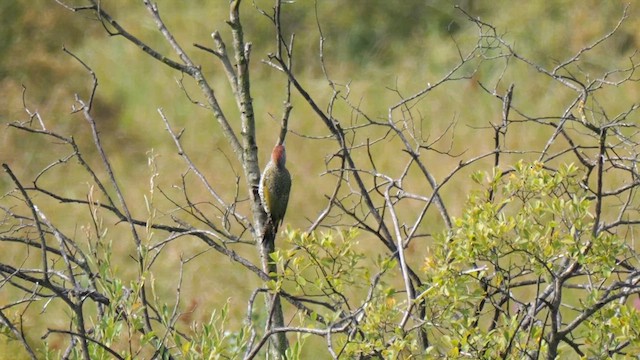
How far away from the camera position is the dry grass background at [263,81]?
9.08 m

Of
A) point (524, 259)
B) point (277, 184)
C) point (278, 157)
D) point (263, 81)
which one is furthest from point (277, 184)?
point (263, 81)

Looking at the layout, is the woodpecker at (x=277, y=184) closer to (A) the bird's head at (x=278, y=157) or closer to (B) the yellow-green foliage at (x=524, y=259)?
(A) the bird's head at (x=278, y=157)

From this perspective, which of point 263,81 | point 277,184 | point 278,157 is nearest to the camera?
point 277,184

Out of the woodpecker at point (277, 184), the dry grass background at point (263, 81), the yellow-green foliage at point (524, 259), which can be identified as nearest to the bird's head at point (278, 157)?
the woodpecker at point (277, 184)

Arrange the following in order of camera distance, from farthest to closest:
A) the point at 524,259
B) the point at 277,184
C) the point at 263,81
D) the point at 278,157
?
the point at 263,81 < the point at 278,157 < the point at 277,184 < the point at 524,259

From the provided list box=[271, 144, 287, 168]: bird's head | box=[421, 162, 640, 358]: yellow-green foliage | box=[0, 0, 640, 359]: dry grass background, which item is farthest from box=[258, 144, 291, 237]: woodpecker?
box=[0, 0, 640, 359]: dry grass background

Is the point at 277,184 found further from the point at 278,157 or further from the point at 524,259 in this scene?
the point at 524,259

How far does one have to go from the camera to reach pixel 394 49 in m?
10.9

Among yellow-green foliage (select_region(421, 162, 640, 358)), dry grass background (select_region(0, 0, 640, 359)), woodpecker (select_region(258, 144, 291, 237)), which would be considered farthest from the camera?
dry grass background (select_region(0, 0, 640, 359))

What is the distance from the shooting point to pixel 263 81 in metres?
10.6

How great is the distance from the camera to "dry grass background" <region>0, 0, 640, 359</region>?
9.08 meters

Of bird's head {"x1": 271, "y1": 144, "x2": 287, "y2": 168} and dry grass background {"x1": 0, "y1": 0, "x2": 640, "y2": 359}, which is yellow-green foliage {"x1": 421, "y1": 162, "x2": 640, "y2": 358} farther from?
dry grass background {"x1": 0, "y1": 0, "x2": 640, "y2": 359}

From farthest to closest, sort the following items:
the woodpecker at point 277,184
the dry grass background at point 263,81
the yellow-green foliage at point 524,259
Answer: the dry grass background at point 263,81 → the woodpecker at point 277,184 → the yellow-green foliage at point 524,259

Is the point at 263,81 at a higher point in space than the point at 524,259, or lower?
higher
